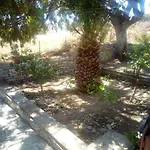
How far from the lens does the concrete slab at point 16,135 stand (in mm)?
3740

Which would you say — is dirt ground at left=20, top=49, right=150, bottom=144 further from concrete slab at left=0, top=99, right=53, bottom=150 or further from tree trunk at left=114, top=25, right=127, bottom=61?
tree trunk at left=114, top=25, right=127, bottom=61

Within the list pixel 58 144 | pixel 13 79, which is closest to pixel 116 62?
pixel 13 79

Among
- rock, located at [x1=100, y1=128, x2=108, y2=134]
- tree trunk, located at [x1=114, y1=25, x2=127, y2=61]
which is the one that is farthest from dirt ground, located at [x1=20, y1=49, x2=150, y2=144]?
tree trunk, located at [x1=114, y1=25, x2=127, y2=61]

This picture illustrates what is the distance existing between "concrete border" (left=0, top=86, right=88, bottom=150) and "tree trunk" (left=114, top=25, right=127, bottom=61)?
6285 millimetres

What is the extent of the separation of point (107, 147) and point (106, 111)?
183 cm

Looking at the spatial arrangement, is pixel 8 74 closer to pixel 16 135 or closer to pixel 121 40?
pixel 16 135

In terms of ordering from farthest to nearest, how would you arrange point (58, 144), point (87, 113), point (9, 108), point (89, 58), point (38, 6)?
point (38, 6) < point (89, 58) < point (9, 108) < point (87, 113) < point (58, 144)

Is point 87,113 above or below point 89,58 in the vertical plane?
below

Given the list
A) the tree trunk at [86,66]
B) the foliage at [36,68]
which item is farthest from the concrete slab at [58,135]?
the tree trunk at [86,66]

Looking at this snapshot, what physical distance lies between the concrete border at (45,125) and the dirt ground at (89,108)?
1.16 feet

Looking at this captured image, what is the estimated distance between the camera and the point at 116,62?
33.6ft

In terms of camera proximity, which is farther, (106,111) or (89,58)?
(89,58)

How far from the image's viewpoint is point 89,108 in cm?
522

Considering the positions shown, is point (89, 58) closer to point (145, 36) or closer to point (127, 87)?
point (127, 87)
